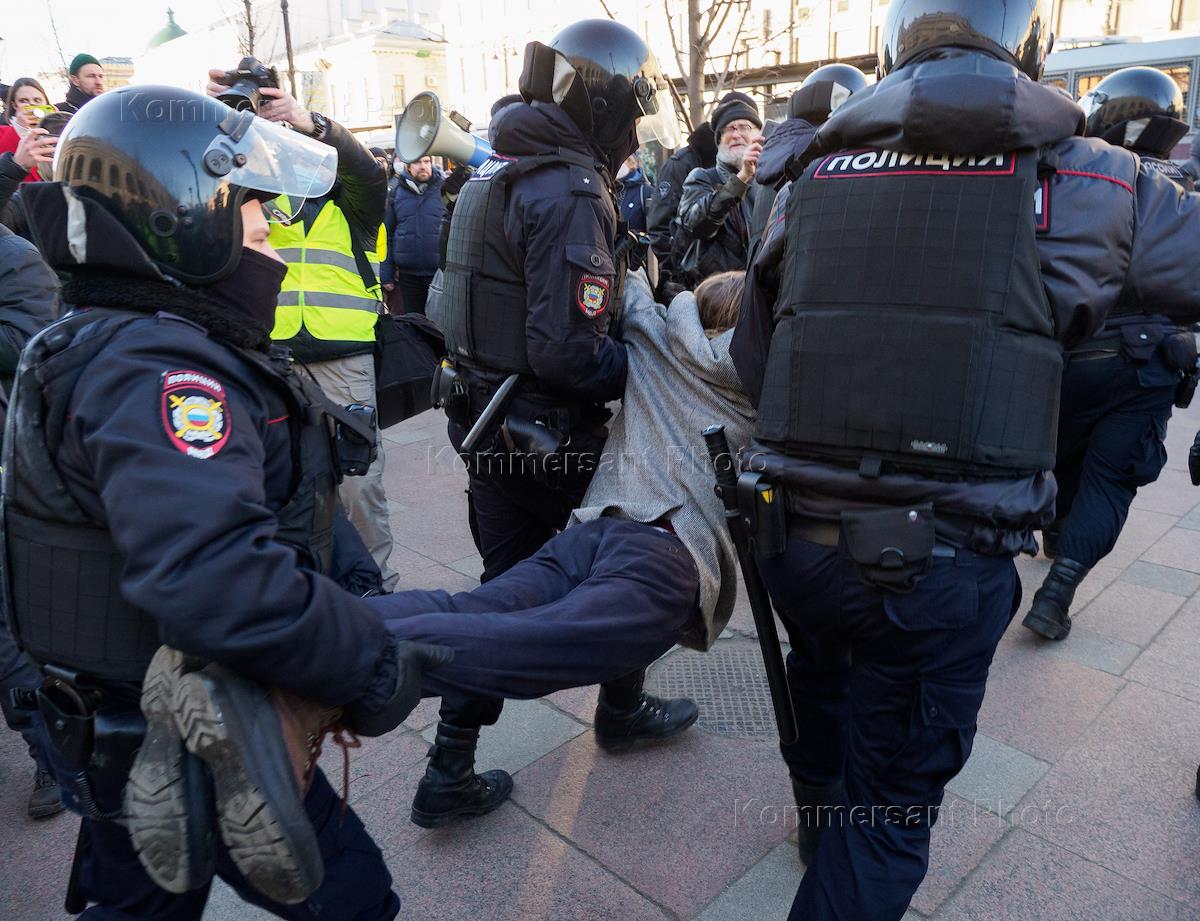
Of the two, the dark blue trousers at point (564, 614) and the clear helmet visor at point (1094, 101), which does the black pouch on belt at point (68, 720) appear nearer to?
the dark blue trousers at point (564, 614)

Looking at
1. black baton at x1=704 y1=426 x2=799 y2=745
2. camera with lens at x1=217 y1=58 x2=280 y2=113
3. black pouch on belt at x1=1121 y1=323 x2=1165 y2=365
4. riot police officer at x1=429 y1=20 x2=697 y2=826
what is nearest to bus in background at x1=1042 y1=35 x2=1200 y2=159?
black pouch on belt at x1=1121 y1=323 x2=1165 y2=365

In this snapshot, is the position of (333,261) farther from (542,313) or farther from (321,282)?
(542,313)

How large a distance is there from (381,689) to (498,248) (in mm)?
1686

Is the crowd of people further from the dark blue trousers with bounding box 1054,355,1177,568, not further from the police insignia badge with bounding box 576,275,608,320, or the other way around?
the dark blue trousers with bounding box 1054,355,1177,568

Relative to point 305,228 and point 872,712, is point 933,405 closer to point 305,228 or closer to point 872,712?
point 872,712

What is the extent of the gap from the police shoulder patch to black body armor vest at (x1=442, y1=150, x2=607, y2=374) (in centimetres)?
25

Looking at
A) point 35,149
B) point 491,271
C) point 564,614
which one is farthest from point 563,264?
point 35,149

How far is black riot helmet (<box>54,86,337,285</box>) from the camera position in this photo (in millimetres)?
1444

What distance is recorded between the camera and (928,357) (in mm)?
1717

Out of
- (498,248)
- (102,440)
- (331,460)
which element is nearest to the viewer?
(102,440)

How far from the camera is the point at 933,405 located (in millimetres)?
1721

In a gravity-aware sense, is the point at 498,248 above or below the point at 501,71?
below

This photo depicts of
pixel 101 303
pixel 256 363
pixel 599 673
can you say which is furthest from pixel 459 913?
pixel 101 303

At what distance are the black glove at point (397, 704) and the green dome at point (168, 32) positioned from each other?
3944 centimetres
